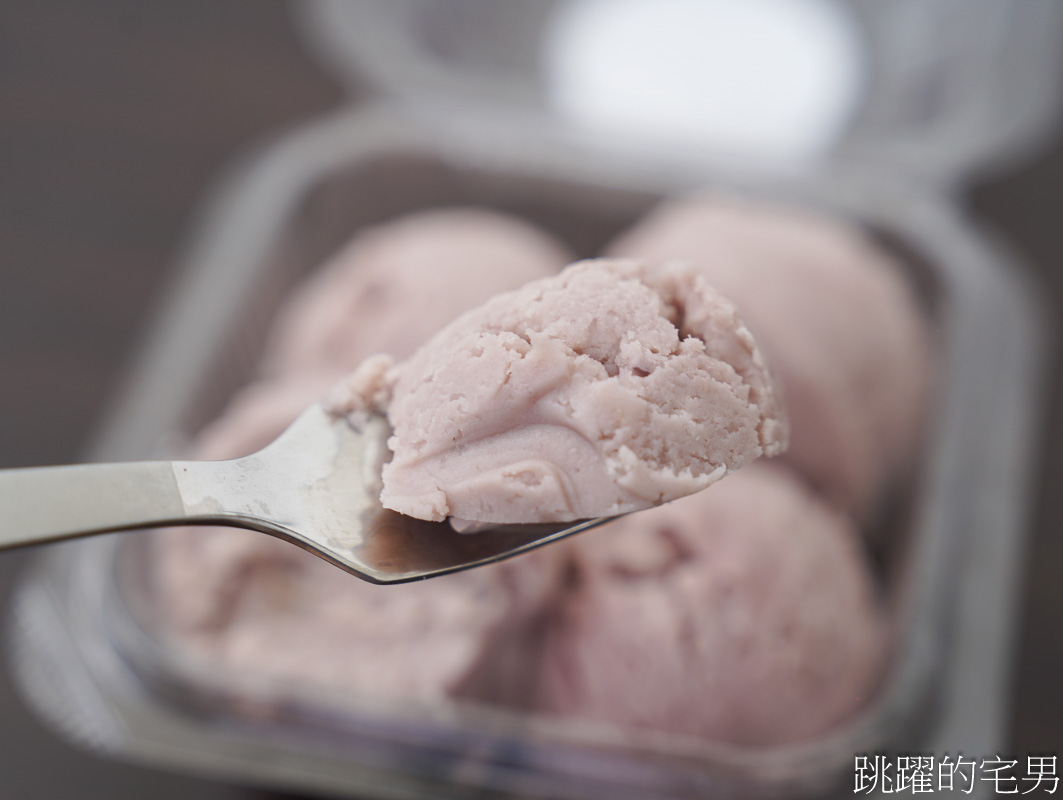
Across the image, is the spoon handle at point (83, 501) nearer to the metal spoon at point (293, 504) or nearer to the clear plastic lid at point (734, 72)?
the metal spoon at point (293, 504)

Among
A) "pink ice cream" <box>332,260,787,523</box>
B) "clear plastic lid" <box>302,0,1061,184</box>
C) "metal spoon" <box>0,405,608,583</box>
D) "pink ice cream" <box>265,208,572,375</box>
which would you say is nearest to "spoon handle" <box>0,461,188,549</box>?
"metal spoon" <box>0,405,608,583</box>

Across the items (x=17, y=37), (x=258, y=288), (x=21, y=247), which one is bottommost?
(x=258, y=288)

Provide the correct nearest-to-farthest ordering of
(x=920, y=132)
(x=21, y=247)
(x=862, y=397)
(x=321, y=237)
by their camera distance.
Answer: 1. (x=862, y=397)
2. (x=321, y=237)
3. (x=920, y=132)
4. (x=21, y=247)

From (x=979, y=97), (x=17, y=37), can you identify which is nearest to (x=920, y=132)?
(x=979, y=97)

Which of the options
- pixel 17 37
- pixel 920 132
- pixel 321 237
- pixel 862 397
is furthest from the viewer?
pixel 17 37

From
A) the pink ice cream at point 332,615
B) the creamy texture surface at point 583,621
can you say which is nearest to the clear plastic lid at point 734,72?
the creamy texture surface at point 583,621

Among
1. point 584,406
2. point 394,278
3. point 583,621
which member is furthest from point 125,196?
point 584,406

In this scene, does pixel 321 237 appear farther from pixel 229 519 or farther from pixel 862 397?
pixel 229 519

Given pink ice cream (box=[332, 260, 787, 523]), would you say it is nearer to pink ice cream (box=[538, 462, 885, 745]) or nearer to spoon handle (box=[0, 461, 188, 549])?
spoon handle (box=[0, 461, 188, 549])
